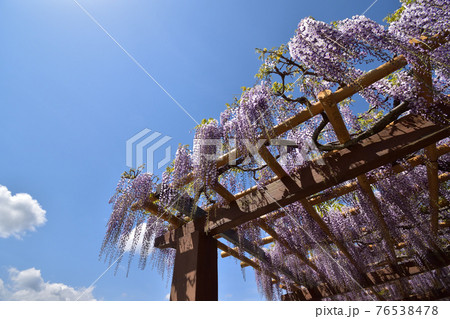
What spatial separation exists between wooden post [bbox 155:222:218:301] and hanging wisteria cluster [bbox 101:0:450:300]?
1.29ft

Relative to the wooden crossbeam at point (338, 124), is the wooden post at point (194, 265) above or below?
below

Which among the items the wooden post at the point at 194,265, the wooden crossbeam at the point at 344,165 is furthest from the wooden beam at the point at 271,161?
the wooden post at the point at 194,265

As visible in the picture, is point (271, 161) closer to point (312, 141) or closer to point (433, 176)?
point (312, 141)

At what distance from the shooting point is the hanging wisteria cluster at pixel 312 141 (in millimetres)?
1939

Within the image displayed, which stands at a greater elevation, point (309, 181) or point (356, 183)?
point (356, 183)

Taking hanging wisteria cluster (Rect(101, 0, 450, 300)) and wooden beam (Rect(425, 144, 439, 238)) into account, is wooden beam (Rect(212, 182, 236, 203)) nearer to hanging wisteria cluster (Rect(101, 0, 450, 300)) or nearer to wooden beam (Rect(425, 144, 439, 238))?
hanging wisteria cluster (Rect(101, 0, 450, 300))

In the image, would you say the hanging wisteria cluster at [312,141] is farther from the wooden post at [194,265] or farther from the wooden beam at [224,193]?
the wooden post at [194,265]

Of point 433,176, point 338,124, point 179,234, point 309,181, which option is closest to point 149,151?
point 179,234

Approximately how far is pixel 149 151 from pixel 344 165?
2.34 m

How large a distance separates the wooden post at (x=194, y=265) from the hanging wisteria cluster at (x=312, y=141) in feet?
1.29

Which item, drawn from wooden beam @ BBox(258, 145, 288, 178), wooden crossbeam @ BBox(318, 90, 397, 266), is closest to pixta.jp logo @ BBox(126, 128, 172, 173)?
wooden beam @ BBox(258, 145, 288, 178)

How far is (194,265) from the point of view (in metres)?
2.59

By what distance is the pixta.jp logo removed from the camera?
123 inches
